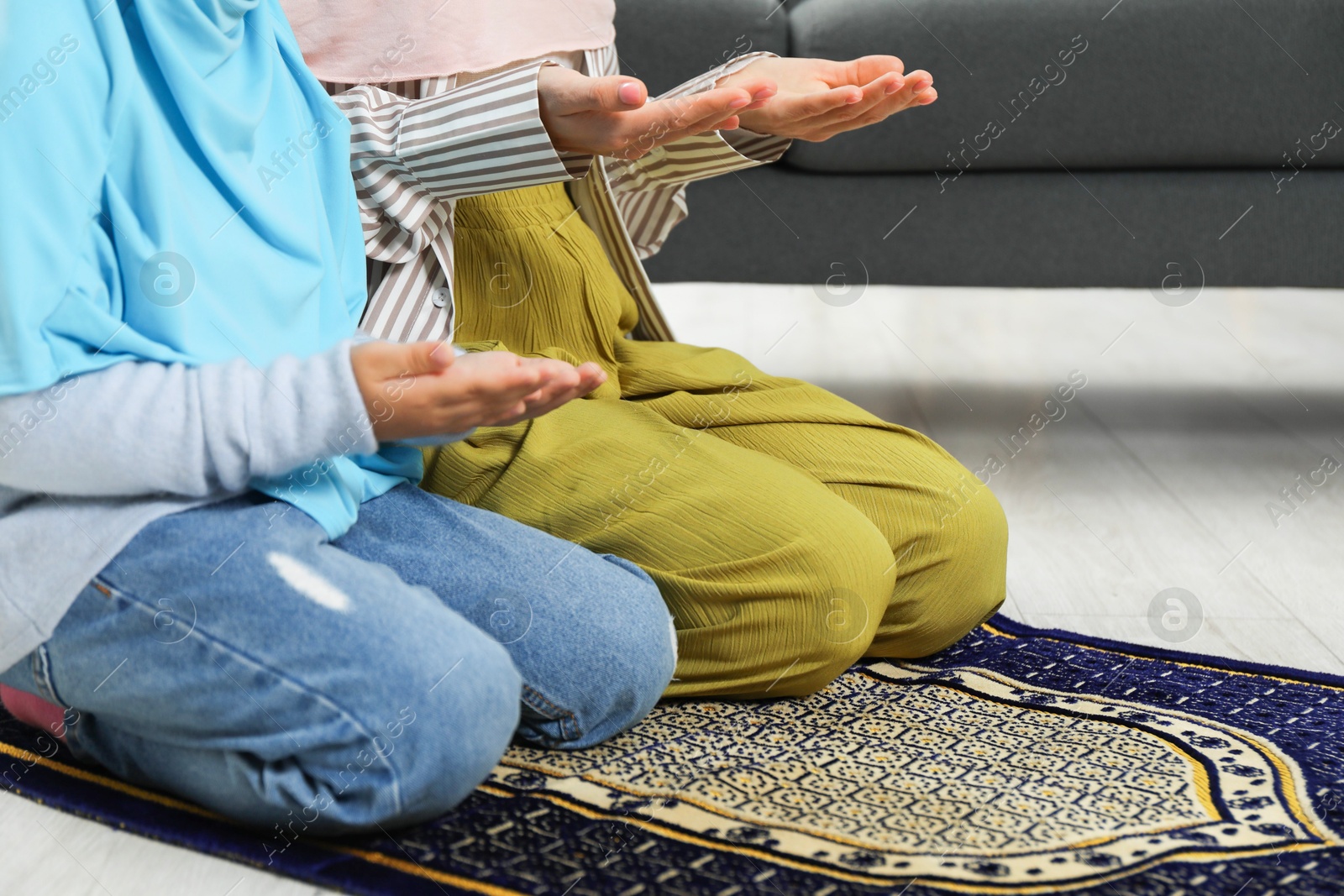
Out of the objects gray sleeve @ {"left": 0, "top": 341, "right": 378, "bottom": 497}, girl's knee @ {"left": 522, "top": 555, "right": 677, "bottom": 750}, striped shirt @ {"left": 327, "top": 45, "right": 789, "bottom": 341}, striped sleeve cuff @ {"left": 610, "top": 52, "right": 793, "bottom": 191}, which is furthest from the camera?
striped sleeve cuff @ {"left": 610, "top": 52, "right": 793, "bottom": 191}

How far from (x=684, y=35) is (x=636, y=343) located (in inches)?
22.3

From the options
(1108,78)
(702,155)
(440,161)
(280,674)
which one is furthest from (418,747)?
(1108,78)

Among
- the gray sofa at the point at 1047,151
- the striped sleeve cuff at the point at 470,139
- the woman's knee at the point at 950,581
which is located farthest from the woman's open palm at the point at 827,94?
the gray sofa at the point at 1047,151

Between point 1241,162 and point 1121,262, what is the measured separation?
17cm

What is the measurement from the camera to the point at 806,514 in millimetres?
752

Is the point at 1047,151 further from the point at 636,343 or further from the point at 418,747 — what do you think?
the point at 418,747

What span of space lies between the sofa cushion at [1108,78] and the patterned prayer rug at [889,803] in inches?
28.6

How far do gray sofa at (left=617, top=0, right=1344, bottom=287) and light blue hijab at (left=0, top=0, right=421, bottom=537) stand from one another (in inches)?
28.5

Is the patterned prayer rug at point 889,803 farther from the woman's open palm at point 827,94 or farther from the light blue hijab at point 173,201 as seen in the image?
the woman's open palm at point 827,94

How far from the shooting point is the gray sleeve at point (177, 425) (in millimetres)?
536

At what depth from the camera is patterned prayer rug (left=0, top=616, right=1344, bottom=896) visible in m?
0.56

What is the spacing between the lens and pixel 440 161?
0.78 meters

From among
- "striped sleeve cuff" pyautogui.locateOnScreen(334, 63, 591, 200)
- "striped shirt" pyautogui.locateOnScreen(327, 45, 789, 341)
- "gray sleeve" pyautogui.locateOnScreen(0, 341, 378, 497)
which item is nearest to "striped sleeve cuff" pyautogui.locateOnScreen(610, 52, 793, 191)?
"striped shirt" pyautogui.locateOnScreen(327, 45, 789, 341)

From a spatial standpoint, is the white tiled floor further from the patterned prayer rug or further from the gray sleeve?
the gray sleeve
